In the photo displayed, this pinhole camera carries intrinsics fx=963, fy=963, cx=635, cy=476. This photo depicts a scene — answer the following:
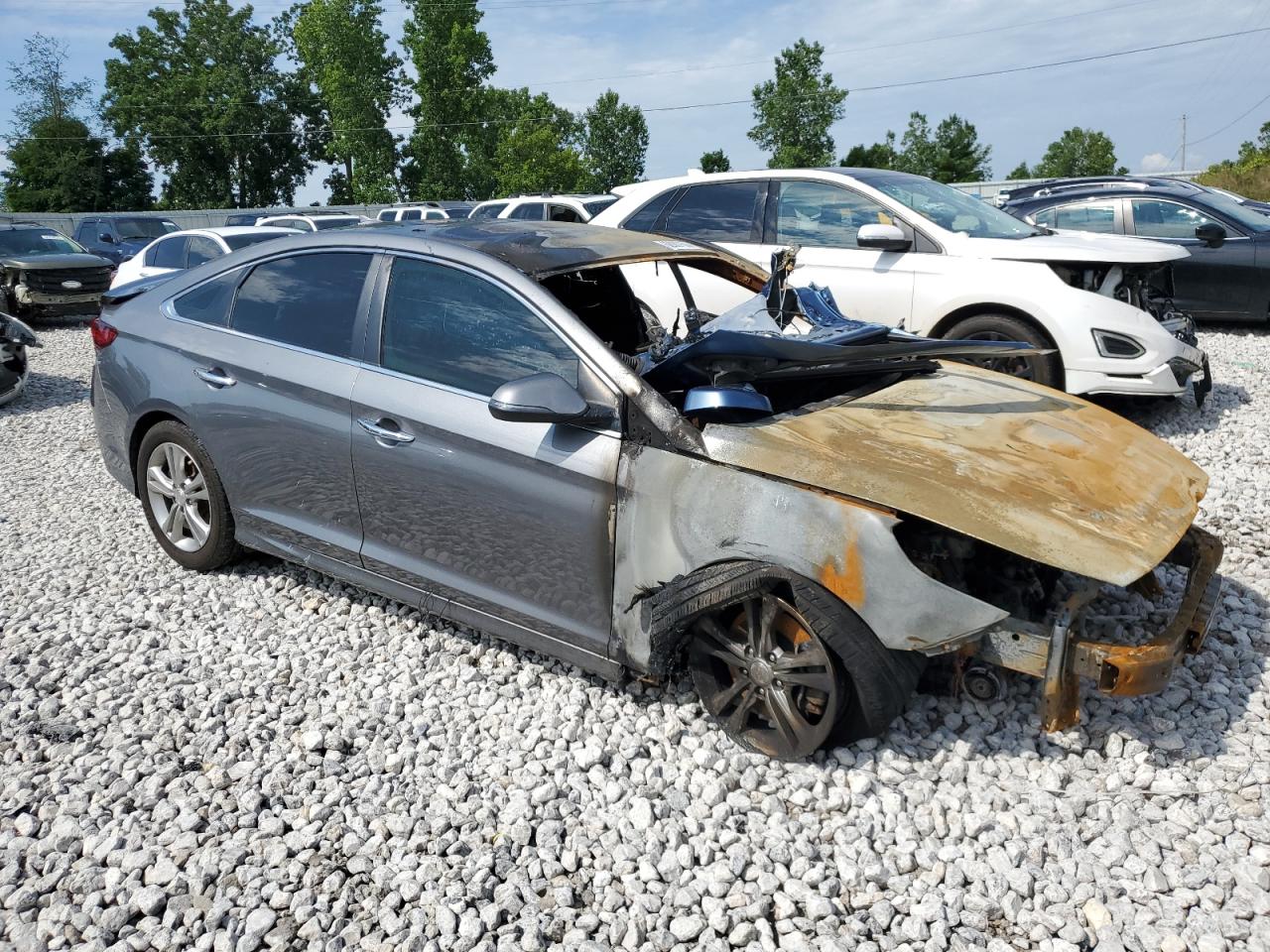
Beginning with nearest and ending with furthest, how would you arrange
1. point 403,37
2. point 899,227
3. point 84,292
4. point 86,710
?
point 86,710 → point 899,227 → point 84,292 → point 403,37

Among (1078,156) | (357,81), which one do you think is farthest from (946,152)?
(357,81)

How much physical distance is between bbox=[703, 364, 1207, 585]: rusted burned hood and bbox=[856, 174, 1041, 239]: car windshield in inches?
140

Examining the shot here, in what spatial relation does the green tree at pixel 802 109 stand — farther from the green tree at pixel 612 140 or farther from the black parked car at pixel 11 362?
the black parked car at pixel 11 362

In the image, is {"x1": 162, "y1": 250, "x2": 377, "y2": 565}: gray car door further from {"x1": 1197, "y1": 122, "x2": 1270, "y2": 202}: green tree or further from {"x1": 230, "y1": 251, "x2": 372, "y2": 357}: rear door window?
{"x1": 1197, "y1": 122, "x2": 1270, "y2": 202}: green tree

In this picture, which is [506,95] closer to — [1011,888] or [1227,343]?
[1227,343]

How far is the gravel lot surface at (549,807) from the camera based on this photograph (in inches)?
101

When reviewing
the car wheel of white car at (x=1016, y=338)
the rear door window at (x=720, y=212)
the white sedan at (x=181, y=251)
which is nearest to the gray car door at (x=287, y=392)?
the rear door window at (x=720, y=212)

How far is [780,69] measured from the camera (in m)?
54.7

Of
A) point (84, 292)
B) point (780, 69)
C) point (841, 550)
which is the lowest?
point (84, 292)

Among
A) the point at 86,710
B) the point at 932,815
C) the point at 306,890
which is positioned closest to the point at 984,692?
the point at 932,815

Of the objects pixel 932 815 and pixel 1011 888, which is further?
pixel 932 815

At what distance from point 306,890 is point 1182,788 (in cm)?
264

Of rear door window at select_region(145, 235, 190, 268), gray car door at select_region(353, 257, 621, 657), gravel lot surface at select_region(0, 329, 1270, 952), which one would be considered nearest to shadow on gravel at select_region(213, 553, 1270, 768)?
gravel lot surface at select_region(0, 329, 1270, 952)

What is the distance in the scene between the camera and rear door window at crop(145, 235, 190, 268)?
12773 mm
